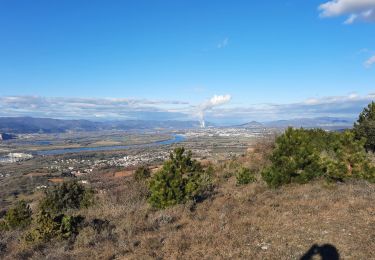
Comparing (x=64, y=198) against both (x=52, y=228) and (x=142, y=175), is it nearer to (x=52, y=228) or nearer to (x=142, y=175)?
(x=142, y=175)

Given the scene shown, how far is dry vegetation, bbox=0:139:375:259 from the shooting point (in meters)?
8.09

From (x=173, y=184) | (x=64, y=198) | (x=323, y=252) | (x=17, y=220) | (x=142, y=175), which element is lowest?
(x=17, y=220)

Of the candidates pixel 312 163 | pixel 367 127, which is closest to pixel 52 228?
pixel 312 163

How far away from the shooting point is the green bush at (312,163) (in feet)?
48.6

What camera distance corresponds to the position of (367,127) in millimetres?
27297

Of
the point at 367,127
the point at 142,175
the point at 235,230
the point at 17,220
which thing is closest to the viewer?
the point at 235,230

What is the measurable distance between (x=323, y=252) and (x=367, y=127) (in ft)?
75.8

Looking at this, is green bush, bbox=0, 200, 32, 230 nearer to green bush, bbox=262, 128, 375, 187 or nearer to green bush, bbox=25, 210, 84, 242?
green bush, bbox=25, 210, 84, 242

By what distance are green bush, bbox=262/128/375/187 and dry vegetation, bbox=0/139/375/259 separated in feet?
3.56

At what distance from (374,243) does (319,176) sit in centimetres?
782

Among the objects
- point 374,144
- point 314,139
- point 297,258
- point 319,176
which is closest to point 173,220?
point 297,258

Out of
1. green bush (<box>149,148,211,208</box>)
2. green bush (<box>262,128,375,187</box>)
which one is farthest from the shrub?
green bush (<box>149,148,211,208</box>)

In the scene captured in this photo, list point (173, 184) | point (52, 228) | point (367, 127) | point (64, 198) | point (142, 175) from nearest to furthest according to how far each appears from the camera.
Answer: point (52, 228) < point (173, 184) < point (64, 198) < point (142, 175) < point (367, 127)

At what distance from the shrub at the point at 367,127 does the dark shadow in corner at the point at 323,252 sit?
21.0m
